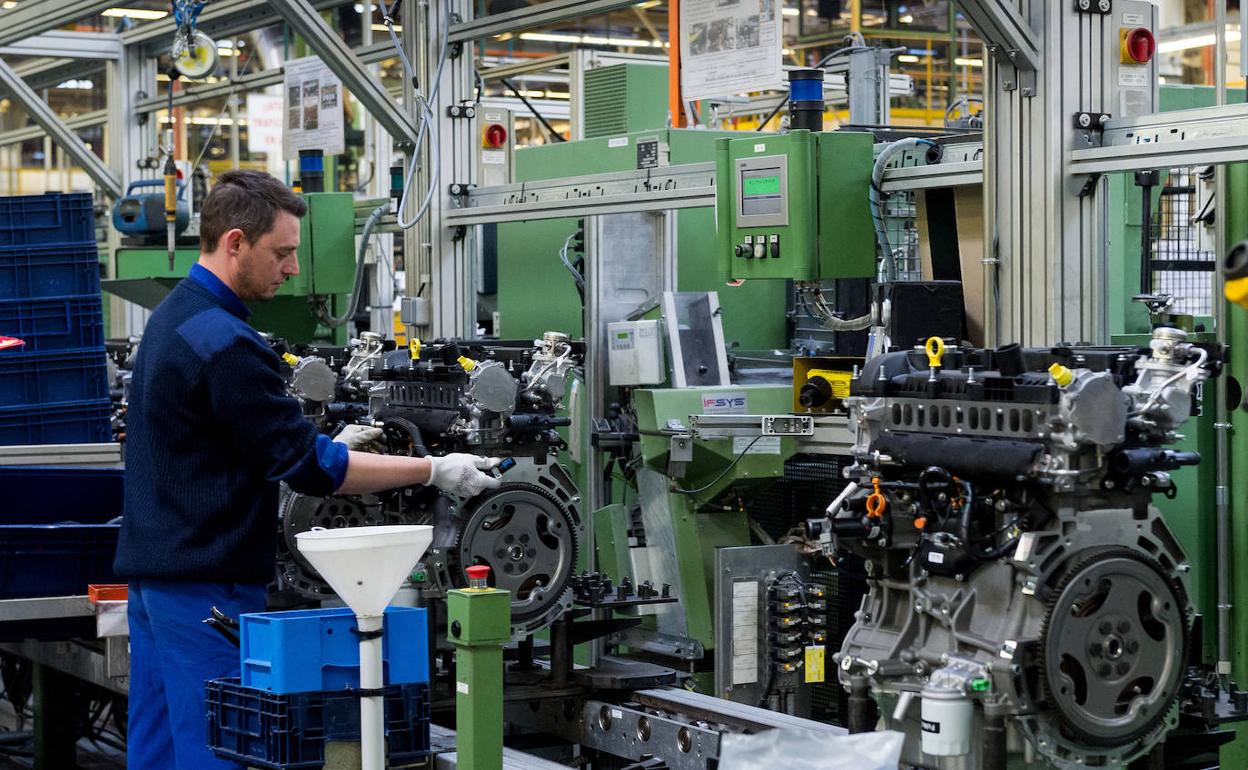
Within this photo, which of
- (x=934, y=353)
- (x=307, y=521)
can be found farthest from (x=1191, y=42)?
(x=934, y=353)

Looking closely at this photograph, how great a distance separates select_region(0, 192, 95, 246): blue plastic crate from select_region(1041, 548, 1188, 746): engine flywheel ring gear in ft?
12.1

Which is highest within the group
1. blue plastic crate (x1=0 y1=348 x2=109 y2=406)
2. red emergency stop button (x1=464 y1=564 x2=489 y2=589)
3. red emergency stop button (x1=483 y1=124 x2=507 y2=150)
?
red emergency stop button (x1=483 y1=124 x2=507 y2=150)

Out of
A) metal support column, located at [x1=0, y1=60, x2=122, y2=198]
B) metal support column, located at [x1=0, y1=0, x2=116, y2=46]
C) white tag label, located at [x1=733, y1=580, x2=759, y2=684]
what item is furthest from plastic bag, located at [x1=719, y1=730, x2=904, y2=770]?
metal support column, located at [x1=0, y1=60, x2=122, y2=198]

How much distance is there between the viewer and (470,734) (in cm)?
335

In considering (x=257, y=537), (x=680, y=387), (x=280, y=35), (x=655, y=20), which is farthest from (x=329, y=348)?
(x=655, y=20)

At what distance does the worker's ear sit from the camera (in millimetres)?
3406

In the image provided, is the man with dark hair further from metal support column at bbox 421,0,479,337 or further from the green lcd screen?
metal support column at bbox 421,0,479,337

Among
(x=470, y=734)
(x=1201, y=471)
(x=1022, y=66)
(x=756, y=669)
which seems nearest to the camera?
(x=470, y=734)

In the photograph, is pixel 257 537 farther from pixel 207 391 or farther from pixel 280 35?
pixel 280 35

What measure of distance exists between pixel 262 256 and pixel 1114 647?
73.3 inches

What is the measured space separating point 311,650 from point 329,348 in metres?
2.92

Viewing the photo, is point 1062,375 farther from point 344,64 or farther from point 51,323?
point 344,64

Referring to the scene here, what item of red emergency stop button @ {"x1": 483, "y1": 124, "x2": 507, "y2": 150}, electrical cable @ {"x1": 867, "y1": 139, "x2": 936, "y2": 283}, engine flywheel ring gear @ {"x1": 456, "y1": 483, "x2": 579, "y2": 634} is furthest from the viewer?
red emergency stop button @ {"x1": 483, "y1": 124, "x2": 507, "y2": 150}

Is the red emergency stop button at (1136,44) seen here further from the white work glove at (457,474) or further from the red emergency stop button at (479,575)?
the red emergency stop button at (479,575)
